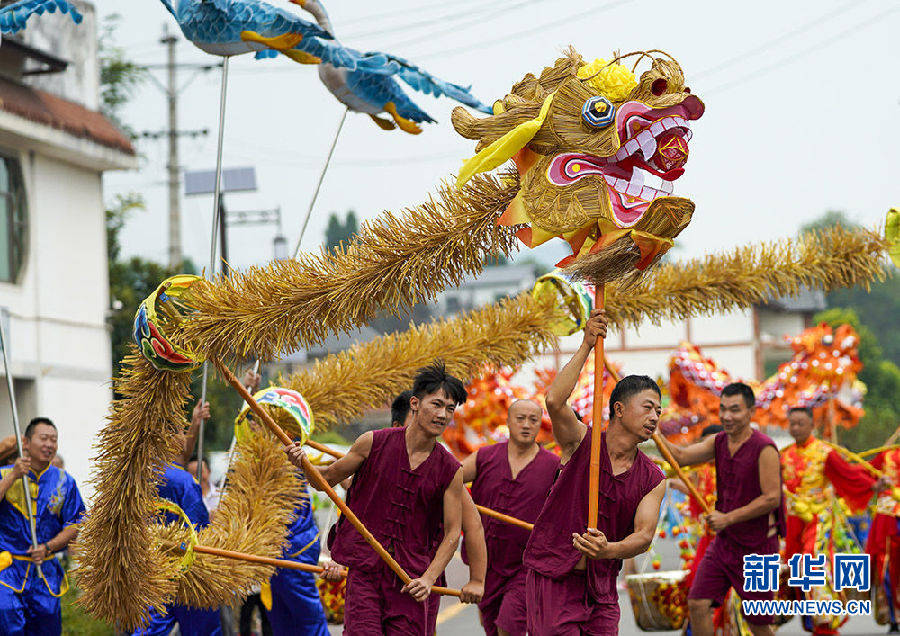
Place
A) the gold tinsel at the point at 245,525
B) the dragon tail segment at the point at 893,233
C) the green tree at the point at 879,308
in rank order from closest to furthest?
the gold tinsel at the point at 245,525
the dragon tail segment at the point at 893,233
the green tree at the point at 879,308

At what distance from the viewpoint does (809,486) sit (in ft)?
33.7

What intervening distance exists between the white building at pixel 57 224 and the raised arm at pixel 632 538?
1216 cm

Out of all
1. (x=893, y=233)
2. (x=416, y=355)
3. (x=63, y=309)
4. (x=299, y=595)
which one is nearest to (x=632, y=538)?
(x=416, y=355)

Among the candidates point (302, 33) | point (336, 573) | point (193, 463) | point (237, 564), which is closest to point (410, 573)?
point (336, 573)

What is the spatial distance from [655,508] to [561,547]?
46 centimetres

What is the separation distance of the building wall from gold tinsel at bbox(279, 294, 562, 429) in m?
10.4

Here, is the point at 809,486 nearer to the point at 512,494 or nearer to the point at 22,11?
the point at 512,494

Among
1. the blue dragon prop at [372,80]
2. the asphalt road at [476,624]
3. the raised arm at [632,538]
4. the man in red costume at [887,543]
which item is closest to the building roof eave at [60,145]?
the asphalt road at [476,624]

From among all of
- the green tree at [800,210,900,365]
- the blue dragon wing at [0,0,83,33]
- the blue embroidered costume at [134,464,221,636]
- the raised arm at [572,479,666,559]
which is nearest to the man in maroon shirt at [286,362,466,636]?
the raised arm at [572,479,666,559]

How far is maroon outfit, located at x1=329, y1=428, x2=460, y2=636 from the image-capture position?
6.20m

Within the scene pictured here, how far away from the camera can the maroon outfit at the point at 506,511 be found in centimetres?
765

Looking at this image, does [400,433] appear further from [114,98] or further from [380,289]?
[114,98]

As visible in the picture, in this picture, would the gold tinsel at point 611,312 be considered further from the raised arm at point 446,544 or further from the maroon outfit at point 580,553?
the maroon outfit at point 580,553

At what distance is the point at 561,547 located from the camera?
19.4 ft
